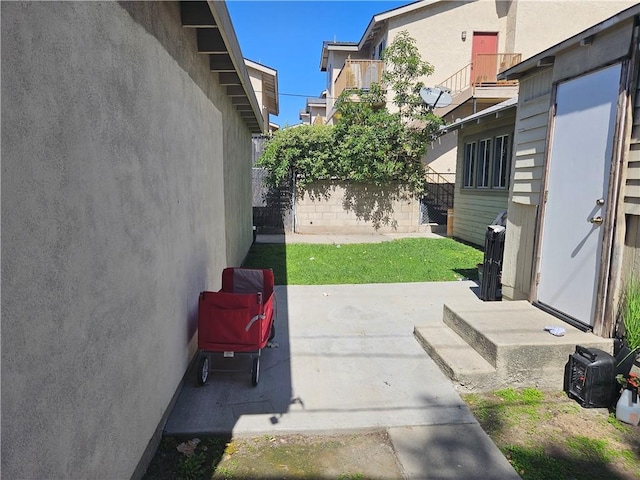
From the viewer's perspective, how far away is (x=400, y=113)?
13289mm

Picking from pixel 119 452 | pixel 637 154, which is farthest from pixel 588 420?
pixel 119 452

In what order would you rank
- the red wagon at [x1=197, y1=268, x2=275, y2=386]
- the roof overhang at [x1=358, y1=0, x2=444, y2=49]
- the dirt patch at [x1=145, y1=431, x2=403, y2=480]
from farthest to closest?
the roof overhang at [x1=358, y1=0, x2=444, y2=49] < the red wagon at [x1=197, y1=268, x2=275, y2=386] < the dirt patch at [x1=145, y1=431, x2=403, y2=480]

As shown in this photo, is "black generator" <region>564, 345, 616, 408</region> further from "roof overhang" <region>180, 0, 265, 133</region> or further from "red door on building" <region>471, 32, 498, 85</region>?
"red door on building" <region>471, 32, 498, 85</region>

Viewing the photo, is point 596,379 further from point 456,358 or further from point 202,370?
point 202,370

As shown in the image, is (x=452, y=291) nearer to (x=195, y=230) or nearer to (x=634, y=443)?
(x=634, y=443)

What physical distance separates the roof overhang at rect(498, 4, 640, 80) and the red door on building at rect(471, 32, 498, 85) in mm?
10781

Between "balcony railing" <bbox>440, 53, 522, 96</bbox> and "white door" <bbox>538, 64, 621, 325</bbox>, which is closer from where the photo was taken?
"white door" <bbox>538, 64, 621, 325</bbox>

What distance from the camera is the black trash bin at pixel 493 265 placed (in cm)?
579

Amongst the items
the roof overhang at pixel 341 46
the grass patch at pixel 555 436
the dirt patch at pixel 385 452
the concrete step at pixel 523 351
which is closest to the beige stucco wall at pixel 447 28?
the roof overhang at pixel 341 46

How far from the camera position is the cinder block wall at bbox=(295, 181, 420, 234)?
1335 cm

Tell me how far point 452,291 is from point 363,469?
4.41 meters

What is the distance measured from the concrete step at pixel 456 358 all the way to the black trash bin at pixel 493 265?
168cm

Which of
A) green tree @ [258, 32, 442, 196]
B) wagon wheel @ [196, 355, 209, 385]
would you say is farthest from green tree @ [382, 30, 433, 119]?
wagon wheel @ [196, 355, 209, 385]

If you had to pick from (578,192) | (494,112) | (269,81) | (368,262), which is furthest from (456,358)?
(269,81)
